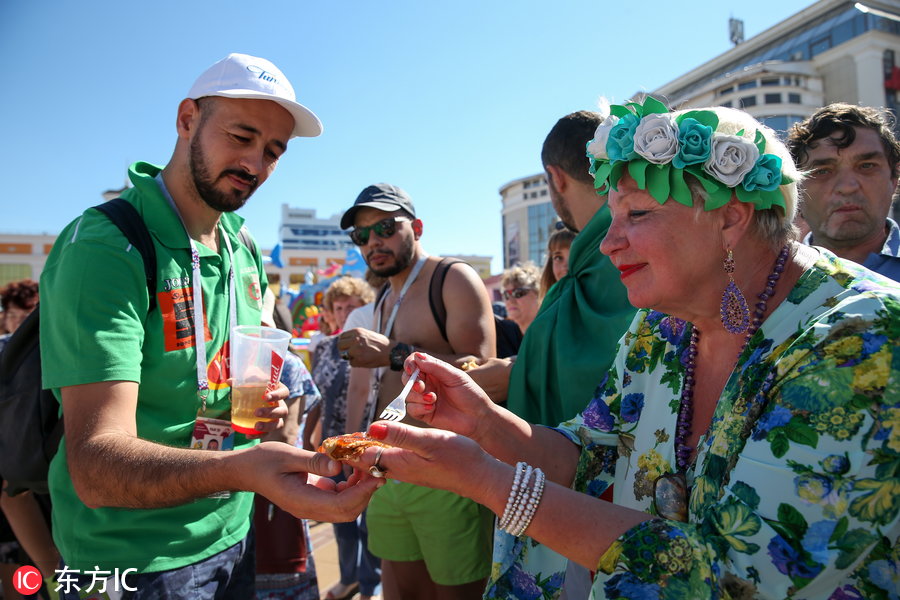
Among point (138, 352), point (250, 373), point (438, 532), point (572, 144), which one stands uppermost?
point (572, 144)

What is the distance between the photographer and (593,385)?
2291mm

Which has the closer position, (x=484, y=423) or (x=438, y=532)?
(x=484, y=423)

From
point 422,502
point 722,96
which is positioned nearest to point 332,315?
point 422,502

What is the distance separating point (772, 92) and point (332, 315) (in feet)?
179

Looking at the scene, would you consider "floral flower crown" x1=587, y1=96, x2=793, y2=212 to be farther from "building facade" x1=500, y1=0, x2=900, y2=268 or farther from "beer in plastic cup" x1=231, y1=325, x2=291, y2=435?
"building facade" x1=500, y1=0, x2=900, y2=268

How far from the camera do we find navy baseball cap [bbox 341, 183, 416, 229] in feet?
11.3

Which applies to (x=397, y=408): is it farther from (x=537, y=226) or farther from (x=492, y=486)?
(x=537, y=226)

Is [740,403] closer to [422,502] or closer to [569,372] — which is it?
[569,372]

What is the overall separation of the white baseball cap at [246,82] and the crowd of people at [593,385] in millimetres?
12

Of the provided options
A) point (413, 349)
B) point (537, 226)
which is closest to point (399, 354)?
point (413, 349)

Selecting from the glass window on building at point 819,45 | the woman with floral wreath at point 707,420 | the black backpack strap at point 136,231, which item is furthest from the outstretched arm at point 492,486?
the glass window on building at point 819,45

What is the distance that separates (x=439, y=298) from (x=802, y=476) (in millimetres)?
2282

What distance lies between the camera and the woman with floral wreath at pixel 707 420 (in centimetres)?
110

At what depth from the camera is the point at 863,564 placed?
123 centimetres
